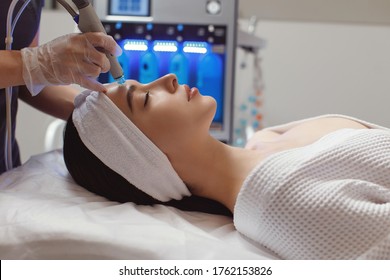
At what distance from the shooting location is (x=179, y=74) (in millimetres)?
1830

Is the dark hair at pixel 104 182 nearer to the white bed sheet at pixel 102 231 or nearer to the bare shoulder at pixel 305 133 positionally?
the white bed sheet at pixel 102 231

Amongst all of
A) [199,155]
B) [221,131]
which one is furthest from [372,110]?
[199,155]

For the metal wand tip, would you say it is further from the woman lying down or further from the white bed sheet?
the white bed sheet

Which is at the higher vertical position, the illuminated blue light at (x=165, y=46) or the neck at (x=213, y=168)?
the illuminated blue light at (x=165, y=46)

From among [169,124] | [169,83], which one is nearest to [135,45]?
[169,83]

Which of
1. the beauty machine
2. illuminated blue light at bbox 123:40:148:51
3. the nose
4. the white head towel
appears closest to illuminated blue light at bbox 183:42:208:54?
the beauty machine

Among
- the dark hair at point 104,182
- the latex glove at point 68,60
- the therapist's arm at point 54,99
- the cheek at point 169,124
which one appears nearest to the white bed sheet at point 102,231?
the dark hair at point 104,182

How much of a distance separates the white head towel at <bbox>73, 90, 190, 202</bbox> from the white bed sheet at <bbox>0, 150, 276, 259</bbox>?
7cm

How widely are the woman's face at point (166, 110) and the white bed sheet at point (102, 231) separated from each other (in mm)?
185

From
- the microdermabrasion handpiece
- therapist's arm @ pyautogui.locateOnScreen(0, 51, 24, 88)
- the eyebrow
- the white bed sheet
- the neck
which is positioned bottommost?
the white bed sheet

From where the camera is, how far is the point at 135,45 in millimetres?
1833

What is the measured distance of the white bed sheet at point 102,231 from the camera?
812 mm

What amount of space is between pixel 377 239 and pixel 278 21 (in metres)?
1.76

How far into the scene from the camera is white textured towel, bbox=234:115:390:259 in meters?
0.80
